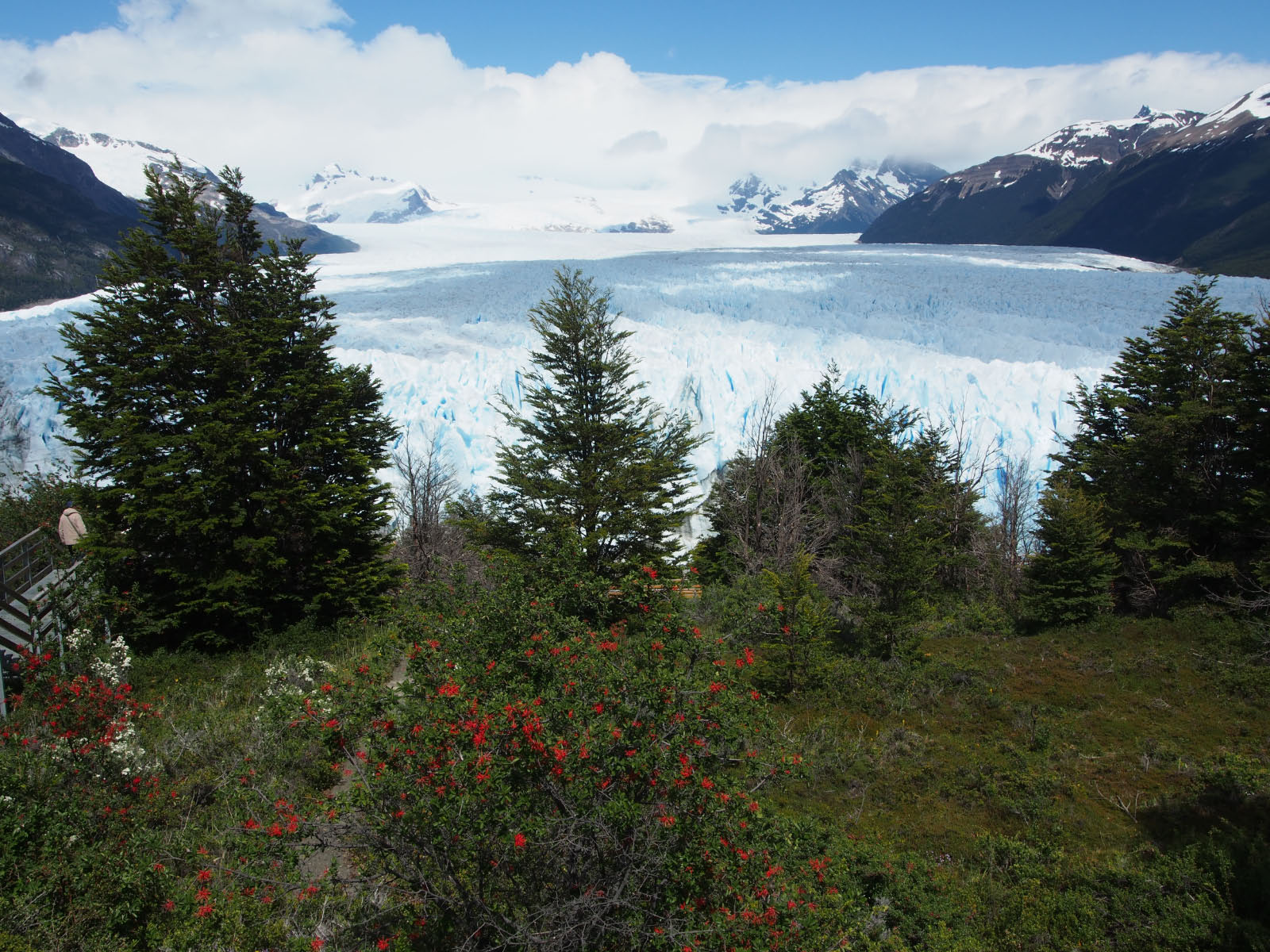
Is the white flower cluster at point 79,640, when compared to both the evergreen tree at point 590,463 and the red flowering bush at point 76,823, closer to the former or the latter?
the red flowering bush at point 76,823

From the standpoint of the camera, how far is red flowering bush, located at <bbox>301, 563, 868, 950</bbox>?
4301mm

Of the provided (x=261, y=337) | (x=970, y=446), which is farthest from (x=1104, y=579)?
(x=261, y=337)

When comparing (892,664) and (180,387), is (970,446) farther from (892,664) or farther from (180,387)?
(180,387)

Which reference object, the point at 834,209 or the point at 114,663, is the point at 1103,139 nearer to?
the point at 834,209

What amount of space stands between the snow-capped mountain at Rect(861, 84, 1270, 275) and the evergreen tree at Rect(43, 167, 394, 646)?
6965 cm

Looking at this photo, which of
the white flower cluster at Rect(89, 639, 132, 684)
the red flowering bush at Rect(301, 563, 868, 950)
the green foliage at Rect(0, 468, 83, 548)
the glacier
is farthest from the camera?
the glacier

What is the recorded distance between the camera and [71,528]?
1225 cm

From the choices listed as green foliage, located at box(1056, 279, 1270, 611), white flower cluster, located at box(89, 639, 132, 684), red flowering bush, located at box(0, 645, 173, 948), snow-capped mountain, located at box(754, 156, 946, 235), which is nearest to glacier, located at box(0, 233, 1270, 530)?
green foliage, located at box(1056, 279, 1270, 611)

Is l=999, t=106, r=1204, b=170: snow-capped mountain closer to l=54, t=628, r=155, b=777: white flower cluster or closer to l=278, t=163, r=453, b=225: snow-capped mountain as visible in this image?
l=278, t=163, r=453, b=225: snow-capped mountain

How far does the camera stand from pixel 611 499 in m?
13.5

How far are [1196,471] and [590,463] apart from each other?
13280 millimetres

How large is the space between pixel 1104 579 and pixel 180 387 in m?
19.2

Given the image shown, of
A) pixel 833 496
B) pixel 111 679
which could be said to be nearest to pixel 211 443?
pixel 111 679

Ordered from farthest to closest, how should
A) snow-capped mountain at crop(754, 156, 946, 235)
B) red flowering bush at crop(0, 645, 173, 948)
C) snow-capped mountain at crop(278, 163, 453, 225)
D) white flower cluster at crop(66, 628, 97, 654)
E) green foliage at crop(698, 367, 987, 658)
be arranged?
1. snow-capped mountain at crop(754, 156, 946, 235)
2. snow-capped mountain at crop(278, 163, 453, 225)
3. green foliage at crop(698, 367, 987, 658)
4. white flower cluster at crop(66, 628, 97, 654)
5. red flowering bush at crop(0, 645, 173, 948)
